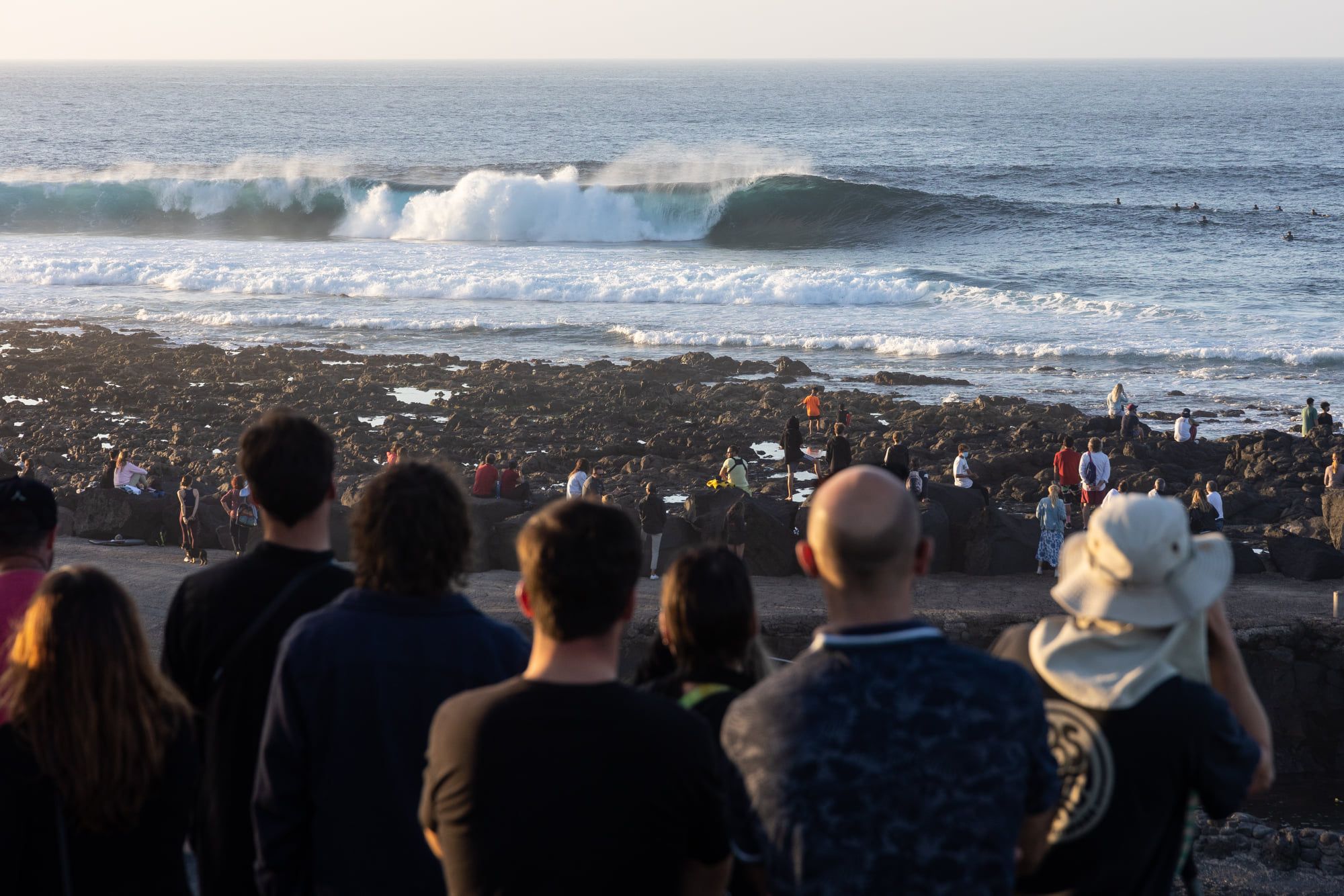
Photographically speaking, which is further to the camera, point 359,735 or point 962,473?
point 962,473

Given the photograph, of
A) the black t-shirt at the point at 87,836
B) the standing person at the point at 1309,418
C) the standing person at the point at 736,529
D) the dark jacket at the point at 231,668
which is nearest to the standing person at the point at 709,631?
the dark jacket at the point at 231,668

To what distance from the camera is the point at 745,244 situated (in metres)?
45.3

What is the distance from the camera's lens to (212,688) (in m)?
2.95

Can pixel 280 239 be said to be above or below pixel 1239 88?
below

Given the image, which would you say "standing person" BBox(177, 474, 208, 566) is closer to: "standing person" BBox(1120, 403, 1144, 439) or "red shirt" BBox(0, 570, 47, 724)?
"red shirt" BBox(0, 570, 47, 724)

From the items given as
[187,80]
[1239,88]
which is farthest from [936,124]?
[187,80]

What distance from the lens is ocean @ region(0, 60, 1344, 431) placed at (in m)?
26.2

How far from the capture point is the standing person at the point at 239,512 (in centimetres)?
1230

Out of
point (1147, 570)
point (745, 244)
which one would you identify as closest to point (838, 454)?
point (1147, 570)

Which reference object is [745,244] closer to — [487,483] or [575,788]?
[487,483]

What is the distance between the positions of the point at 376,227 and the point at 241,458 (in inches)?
1900

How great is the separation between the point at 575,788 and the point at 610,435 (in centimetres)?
1553

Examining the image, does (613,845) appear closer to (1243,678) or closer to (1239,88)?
(1243,678)

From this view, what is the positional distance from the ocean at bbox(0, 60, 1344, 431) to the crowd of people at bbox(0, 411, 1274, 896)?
734 inches
